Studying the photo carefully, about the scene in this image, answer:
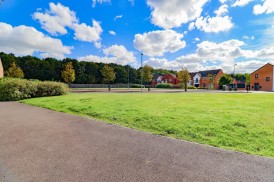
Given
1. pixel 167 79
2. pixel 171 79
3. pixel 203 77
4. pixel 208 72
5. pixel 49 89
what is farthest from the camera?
pixel 167 79

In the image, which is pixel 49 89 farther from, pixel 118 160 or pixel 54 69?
pixel 54 69

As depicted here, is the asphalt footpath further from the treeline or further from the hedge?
the treeline

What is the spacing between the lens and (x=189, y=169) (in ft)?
11.5

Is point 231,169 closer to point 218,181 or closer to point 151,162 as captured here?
point 218,181

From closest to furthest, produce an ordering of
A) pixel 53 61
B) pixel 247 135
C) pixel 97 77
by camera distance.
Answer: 1. pixel 247 135
2. pixel 53 61
3. pixel 97 77

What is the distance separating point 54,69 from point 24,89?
4682 centimetres

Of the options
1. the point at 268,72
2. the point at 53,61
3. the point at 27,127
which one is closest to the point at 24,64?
the point at 53,61

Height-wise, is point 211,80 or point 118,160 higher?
point 211,80

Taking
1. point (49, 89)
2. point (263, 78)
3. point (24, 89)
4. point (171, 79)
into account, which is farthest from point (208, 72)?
point (24, 89)

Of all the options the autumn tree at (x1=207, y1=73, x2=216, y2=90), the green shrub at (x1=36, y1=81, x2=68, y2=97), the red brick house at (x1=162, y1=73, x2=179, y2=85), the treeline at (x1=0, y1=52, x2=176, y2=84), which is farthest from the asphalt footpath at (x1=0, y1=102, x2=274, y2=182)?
the red brick house at (x1=162, y1=73, x2=179, y2=85)

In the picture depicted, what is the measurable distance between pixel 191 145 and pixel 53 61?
218 feet

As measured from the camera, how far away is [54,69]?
60594mm

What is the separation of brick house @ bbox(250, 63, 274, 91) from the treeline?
1761 inches

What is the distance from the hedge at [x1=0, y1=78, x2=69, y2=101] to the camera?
1680 cm
